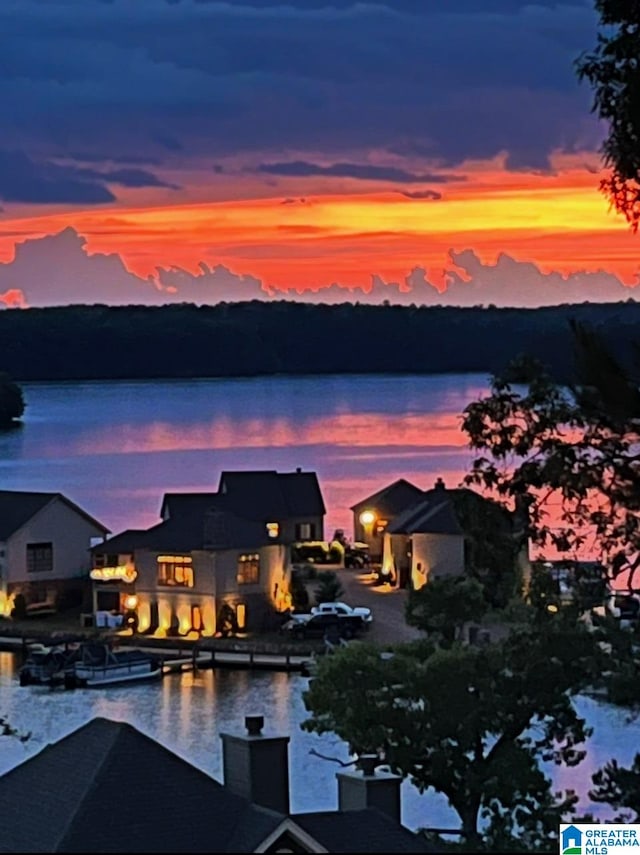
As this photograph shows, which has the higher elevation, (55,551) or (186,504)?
(186,504)

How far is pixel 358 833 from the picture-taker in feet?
37.3

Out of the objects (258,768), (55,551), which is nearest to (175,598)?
(55,551)

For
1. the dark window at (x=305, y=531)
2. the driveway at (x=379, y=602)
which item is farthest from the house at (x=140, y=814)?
the dark window at (x=305, y=531)

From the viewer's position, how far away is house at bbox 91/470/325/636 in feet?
149

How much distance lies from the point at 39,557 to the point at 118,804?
127ft

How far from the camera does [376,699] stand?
19.8 meters

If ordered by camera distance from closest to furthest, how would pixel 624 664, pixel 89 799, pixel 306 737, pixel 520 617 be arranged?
pixel 89 799, pixel 624 664, pixel 520 617, pixel 306 737

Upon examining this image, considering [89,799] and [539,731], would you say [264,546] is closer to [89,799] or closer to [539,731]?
[539,731]

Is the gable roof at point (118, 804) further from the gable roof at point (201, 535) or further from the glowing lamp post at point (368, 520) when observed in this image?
the glowing lamp post at point (368, 520)

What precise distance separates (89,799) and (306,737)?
19944 mm

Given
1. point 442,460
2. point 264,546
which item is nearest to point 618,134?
point 264,546

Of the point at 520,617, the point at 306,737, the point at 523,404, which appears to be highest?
the point at 523,404

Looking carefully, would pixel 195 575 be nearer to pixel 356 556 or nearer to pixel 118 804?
pixel 356 556

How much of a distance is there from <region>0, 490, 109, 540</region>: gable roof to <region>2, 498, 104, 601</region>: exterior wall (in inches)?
3.6
